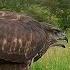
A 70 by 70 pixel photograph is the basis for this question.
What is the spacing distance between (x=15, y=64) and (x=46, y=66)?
9.83 feet

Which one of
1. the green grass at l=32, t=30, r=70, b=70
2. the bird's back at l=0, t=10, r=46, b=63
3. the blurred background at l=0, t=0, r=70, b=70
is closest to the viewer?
the bird's back at l=0, t=10, r=46, b=63

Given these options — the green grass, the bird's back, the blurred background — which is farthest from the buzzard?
the blurred background

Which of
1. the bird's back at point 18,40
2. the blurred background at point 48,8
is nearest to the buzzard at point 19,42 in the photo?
the bird's back at point 18,40

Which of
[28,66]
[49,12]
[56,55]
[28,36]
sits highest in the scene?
[28,36]

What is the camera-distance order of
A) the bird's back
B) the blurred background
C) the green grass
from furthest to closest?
the blurred background
the green grass
the bird's back

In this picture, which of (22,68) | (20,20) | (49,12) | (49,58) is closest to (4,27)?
(20,20)

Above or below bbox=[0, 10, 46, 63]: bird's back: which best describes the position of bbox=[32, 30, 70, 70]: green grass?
below

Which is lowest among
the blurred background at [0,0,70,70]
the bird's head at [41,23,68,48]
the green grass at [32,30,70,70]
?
the blurred background at [0,0,70,70]

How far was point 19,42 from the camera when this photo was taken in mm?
3453

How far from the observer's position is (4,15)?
12.0 feet

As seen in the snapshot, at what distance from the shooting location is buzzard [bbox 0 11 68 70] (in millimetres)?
3439

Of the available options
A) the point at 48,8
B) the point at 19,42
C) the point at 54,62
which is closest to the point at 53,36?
the point at 19,42

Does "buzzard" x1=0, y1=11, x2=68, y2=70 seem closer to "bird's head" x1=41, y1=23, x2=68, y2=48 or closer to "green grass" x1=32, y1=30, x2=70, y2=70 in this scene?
"bird's head" x1=41, y1=23, x2=68, y2=48

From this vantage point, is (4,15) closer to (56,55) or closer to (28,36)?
(28,36)
